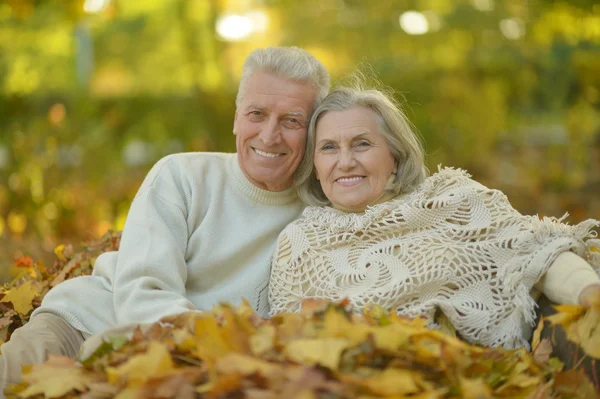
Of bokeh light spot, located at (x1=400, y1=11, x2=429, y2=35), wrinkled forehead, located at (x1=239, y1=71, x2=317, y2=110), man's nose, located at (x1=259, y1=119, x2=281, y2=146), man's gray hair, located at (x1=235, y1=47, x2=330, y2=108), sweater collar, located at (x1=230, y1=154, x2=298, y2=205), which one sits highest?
bokeh light spot, located at (x1=400, y1=11, x2=429, y2=35)

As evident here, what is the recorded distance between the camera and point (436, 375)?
69.4 inches

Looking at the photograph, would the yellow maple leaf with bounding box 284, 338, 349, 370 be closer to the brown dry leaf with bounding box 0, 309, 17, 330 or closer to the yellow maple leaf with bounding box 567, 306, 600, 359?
the yellow maple leaf with bounding box 567, 306, 600, 359

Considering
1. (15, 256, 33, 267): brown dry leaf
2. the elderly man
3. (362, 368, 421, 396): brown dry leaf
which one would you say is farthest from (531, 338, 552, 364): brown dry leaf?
(15, 256, 33, 267): brown dry leaf

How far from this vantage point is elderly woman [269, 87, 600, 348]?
2.33 m

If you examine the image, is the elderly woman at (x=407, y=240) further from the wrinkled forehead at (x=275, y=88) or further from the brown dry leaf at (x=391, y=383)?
the brown dry leaf at (x=391, y=383)

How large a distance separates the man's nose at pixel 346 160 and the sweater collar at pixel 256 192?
361 millimetres

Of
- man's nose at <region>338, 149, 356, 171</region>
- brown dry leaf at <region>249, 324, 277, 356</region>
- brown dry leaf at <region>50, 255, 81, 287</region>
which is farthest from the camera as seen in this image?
brown dry leaf at <region>50, 255, 81, 287</region>

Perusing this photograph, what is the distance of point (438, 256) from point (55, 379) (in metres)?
1.24

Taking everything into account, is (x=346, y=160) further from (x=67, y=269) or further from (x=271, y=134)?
(x=67, y=269)

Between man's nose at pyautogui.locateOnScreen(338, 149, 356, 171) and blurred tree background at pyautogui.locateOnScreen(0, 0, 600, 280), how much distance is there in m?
3.77

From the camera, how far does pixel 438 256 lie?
2.45 metres

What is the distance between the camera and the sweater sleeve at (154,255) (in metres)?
2.37

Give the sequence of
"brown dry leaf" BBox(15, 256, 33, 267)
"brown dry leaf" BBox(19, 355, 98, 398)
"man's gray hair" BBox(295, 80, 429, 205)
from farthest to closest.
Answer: "brown dry leaf" BBox(15, 256, 33, 267) < "man's gray hair" BBox(295, 80, 429, 205) < "brown dry leaf" BBox(19, 355, 98, 398)

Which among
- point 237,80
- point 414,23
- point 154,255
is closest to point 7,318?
point 154,255
